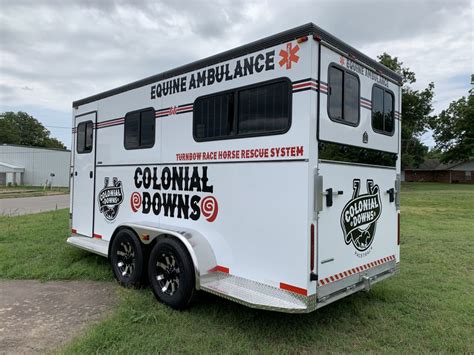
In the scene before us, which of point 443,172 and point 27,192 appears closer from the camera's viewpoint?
point 27,192

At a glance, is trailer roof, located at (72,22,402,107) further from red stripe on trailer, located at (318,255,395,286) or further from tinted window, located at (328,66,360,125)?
red stripe on trailer, located at (318,255,395,286)

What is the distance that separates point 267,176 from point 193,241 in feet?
3.87

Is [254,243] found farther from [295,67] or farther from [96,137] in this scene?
[96,137]

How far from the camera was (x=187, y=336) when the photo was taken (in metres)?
3.68

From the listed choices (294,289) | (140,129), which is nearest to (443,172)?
(140,129)

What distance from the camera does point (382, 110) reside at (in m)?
4.58

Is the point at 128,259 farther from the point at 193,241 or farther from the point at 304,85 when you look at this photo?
the point at 304,85

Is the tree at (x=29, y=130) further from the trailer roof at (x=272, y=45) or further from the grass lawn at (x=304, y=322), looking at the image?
the grass lawn at (x=304, y=322)

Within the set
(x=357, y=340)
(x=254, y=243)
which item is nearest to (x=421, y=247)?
(x=357, y=340)

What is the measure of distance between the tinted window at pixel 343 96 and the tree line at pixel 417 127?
1258 cm

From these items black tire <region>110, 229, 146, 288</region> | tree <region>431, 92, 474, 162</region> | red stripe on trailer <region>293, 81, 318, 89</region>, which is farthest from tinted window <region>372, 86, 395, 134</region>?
tree <region>431, 92, 474, 162</region>

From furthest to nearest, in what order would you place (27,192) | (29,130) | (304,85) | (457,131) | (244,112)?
(29,130)
(457,131)
(27,192)
(244,112)
(304,85)

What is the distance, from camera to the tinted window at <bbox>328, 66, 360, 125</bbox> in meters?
3.72

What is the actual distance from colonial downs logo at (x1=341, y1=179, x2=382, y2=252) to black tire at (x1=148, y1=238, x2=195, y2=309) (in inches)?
66.5
